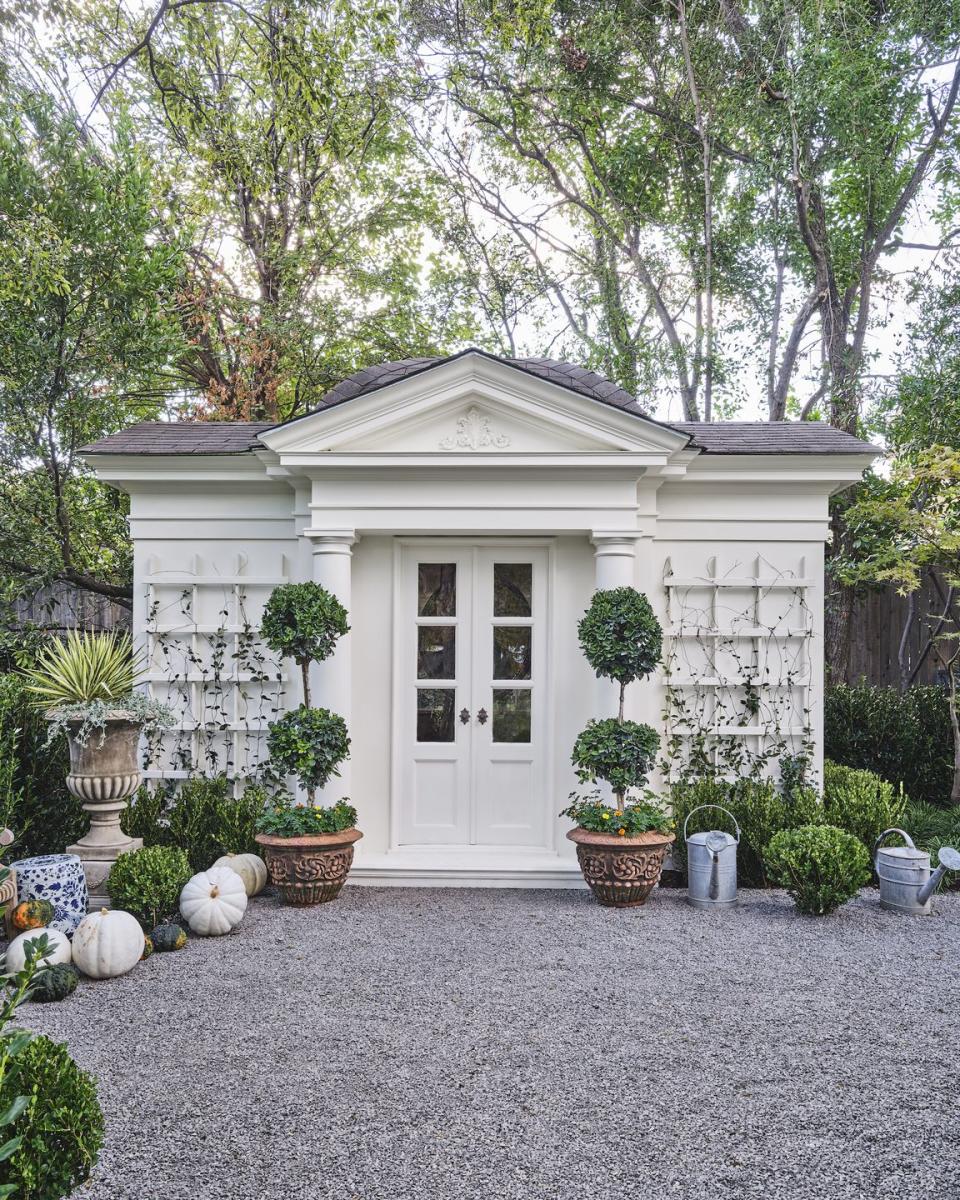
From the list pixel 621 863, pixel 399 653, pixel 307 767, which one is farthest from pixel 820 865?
pixel 307 767

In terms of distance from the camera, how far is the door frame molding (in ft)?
20.6

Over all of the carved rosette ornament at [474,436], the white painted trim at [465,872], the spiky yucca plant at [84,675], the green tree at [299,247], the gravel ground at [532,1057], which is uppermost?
the green tree at [299,247]

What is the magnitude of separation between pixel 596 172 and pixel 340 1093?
13241 millimetres

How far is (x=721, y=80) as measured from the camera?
1116 centimetres

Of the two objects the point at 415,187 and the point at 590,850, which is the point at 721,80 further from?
the point at 590,850

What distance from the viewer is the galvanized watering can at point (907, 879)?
18.0 ft

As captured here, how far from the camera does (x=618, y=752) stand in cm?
554

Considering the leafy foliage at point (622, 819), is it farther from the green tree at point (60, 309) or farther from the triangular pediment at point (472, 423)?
the green tree at point (60, 309)

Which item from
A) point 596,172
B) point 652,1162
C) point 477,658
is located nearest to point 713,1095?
point 652,1162

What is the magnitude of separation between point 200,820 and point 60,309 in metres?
4.50

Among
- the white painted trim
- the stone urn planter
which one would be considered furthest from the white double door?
the stone urn planter

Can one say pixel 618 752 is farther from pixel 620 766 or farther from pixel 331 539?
pixel 331 539

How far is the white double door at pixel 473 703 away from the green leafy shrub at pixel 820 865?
5.45ft

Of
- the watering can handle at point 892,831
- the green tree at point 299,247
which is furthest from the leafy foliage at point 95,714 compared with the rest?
the green tree at point 299,247
